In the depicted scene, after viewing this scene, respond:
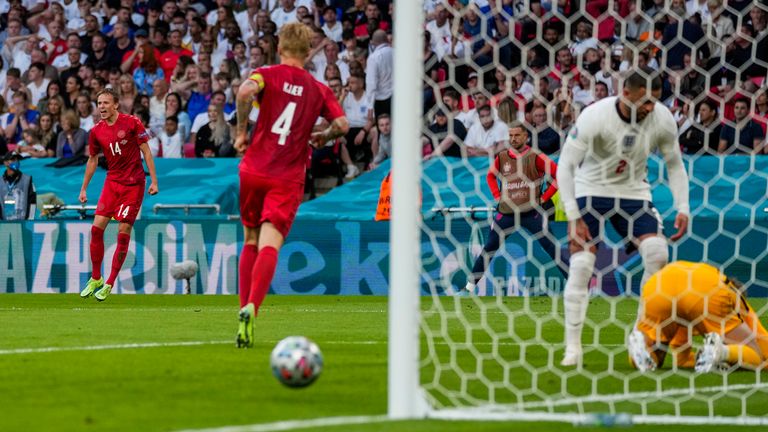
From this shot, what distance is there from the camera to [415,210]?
5285mm

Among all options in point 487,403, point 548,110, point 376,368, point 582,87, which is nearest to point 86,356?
point 376,368

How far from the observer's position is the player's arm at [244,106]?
26.4 feet

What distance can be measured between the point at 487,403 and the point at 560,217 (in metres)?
11.2

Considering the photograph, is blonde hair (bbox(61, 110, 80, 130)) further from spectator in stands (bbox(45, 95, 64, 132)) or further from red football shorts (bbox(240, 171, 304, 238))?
red football shorts (bbox(240, 171, 304, 238))

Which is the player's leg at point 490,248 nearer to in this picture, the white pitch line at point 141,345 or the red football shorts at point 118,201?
the red football shorts at point 118,201

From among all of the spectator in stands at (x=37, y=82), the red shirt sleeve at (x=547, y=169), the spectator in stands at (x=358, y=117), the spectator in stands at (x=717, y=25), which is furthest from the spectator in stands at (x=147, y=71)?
the spectator in stands at (x=717, y=25)

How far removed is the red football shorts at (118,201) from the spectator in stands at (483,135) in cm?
372

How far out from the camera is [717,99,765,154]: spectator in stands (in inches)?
489

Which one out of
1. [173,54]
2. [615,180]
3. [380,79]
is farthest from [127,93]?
[615,180]

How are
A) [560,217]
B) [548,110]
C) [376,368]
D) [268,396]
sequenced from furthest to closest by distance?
[560,217] < [548,110] < [376,368] < [268,396]

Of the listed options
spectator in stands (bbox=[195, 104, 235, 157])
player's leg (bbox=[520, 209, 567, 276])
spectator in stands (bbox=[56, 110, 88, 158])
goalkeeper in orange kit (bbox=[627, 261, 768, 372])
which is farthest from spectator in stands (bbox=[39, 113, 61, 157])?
goalkeeper in orange kit (bbox=[627, 261, 768, 372])

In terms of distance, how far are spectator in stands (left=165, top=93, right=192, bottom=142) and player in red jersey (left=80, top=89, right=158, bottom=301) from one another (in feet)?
18.7

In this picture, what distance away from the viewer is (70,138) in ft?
67.2

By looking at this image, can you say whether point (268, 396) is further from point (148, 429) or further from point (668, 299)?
point (668, 299)
